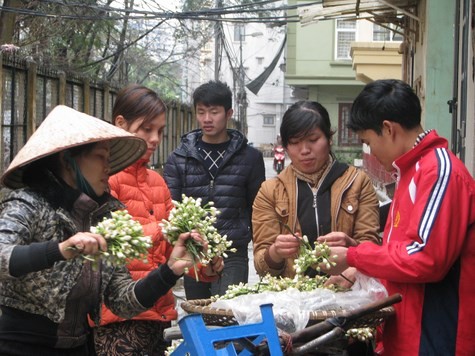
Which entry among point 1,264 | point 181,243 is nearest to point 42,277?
point 1,264

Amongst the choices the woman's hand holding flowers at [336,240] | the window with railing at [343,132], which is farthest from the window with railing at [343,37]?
the woman's hand holding flowers at [336,240]

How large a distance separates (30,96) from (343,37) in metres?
24.5

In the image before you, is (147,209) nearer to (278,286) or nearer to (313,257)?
(278,286)

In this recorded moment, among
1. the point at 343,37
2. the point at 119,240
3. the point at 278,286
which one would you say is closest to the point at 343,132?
the point at 343,37

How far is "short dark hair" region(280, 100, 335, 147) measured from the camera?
440 centimetres

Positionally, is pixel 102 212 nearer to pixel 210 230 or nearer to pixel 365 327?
pixel 210 230

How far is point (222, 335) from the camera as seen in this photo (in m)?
2.91

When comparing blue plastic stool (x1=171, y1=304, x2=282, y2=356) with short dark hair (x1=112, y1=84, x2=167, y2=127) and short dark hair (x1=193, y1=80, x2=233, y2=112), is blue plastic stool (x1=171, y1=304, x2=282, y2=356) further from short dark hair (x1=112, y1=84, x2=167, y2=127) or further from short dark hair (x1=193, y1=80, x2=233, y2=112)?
short dark hair (x1=193, y1=80, x2=233, y2=112)

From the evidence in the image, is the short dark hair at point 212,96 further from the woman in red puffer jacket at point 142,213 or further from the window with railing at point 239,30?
the window with railing at point 239,30

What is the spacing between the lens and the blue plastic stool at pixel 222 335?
112 inches

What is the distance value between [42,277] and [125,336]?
1.27m

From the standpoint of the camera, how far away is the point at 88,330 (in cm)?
359

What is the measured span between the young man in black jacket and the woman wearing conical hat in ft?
8.00

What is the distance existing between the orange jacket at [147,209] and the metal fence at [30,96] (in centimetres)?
558
